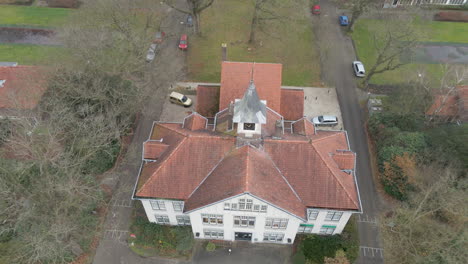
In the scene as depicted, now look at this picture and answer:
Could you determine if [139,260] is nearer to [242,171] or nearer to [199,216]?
[199,216]

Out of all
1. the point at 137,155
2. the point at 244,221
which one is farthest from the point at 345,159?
the point at 137,155

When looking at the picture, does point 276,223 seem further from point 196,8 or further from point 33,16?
point 33,16

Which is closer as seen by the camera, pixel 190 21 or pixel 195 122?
pixel 195 122

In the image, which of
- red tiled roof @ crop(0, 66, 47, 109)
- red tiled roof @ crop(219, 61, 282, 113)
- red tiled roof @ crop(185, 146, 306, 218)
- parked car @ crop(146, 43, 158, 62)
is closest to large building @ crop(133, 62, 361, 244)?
red tiled roof @ crop(185, 146, 306, 218)

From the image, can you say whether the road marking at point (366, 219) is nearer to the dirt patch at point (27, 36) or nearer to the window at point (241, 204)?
the window at point (241, 204)

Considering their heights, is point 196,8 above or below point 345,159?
above

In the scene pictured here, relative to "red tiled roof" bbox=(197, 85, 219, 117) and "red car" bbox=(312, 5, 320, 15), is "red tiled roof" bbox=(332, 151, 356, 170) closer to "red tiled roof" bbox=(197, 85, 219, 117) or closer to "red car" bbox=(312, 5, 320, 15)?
"red tiled roof" bbox=(197, 85, 219, 117)
